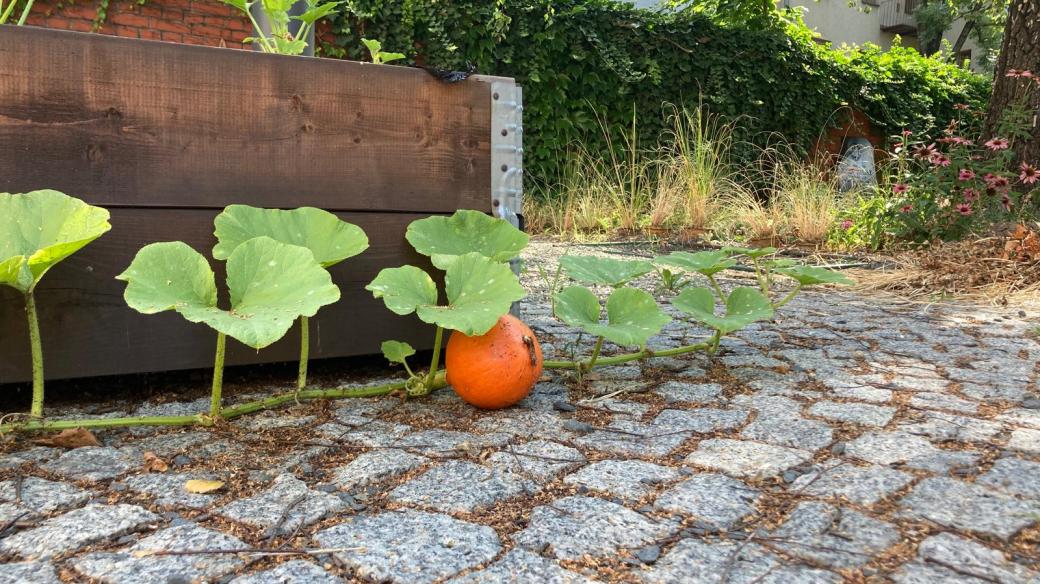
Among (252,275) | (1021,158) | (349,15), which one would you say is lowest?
(252,275)

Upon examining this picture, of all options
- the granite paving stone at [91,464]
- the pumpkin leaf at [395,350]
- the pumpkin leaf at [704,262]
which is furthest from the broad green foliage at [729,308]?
the granite paving stone at [91,464]

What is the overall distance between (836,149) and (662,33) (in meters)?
3.12

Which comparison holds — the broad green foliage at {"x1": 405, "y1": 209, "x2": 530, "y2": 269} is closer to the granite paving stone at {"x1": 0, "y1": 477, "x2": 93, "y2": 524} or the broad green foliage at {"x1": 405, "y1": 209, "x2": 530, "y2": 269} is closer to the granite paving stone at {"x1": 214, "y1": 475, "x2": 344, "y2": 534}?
the granite paving stone at {"x1": 214, "y1": 475, "x2": 344, "y2": 534}

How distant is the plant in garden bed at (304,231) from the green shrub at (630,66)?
189 inches

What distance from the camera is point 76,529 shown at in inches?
40.9

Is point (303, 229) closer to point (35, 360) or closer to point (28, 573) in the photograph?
point (35, 360)

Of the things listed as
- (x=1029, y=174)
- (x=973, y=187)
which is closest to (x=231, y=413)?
(x=973, y=187)

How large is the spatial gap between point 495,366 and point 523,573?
26.4 inches

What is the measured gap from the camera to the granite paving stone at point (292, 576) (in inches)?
36.2

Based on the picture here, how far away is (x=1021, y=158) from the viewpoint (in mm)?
4094

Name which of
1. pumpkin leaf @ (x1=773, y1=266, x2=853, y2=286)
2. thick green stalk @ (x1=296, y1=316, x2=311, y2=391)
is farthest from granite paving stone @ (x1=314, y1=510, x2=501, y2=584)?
pumpkin leaf @ (x1=773, y1=266, x2=853, y2=286)

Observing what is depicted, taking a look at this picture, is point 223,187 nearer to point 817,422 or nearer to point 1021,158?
point 817,422

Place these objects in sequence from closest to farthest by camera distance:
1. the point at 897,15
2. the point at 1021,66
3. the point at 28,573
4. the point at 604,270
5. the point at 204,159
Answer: the point at 28,573, the point at 204,159, the point at 604,270, the point at 1021,66, the point at 897,15

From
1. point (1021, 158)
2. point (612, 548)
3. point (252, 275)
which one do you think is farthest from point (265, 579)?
point (1021, 158)
